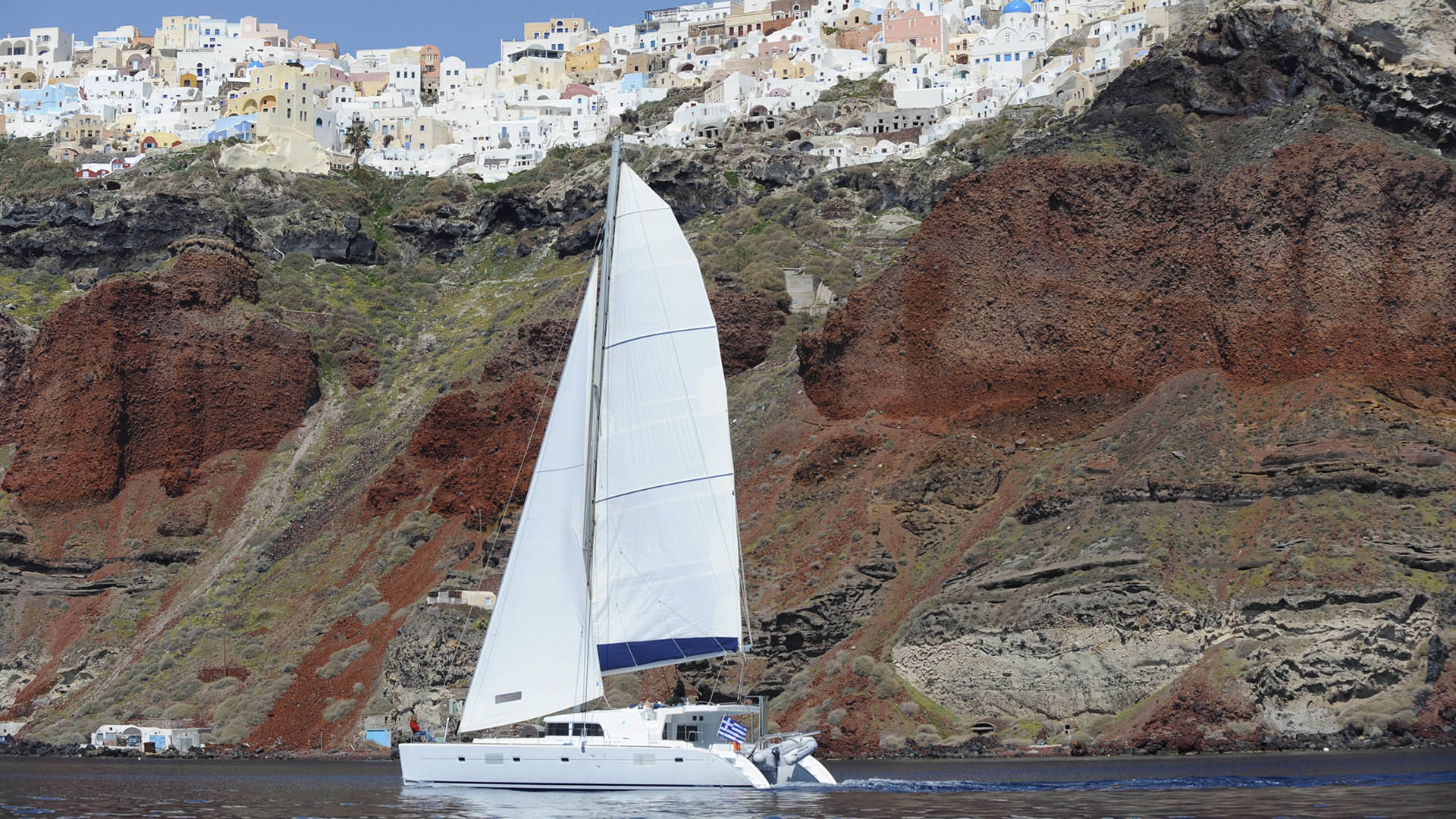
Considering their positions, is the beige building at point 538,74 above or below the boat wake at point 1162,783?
above

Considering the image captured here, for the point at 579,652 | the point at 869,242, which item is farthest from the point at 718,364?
the point at 869,242

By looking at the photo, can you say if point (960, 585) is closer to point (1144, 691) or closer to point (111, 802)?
point (1144, 691)

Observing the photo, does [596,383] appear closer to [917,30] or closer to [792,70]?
[792,70]

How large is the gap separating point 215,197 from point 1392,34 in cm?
7554

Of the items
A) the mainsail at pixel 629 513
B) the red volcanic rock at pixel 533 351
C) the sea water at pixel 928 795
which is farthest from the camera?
the red volcanic rock at pixel 533 351

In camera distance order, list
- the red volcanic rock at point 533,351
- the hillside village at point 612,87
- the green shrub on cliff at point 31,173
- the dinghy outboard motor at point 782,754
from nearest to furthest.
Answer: the dinghy outboard motor at point 782,754 < the red volcanic rock at point 533,351 < the green shrub on cliff at point 31,173 < the hillside village at point 612,87

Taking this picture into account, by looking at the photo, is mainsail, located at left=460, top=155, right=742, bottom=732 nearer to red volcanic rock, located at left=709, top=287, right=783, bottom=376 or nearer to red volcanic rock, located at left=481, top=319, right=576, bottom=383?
red volcanic rock, located at left=709, top=287, right=783, bottom=376

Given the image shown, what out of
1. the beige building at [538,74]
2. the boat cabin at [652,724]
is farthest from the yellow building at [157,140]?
the boat cabin at [652,724]

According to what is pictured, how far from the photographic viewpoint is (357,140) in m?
157

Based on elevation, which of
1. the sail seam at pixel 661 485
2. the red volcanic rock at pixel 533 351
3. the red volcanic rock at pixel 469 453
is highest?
the red volcanic rock at pixel 533 351

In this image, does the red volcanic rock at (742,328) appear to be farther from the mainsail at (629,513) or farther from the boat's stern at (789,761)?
the boat's stern at (789,761)

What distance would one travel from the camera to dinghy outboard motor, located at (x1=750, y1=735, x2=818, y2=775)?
42.5 metres

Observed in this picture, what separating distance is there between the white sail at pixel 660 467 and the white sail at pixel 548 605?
18.4 inches

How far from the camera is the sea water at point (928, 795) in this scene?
123 feet
